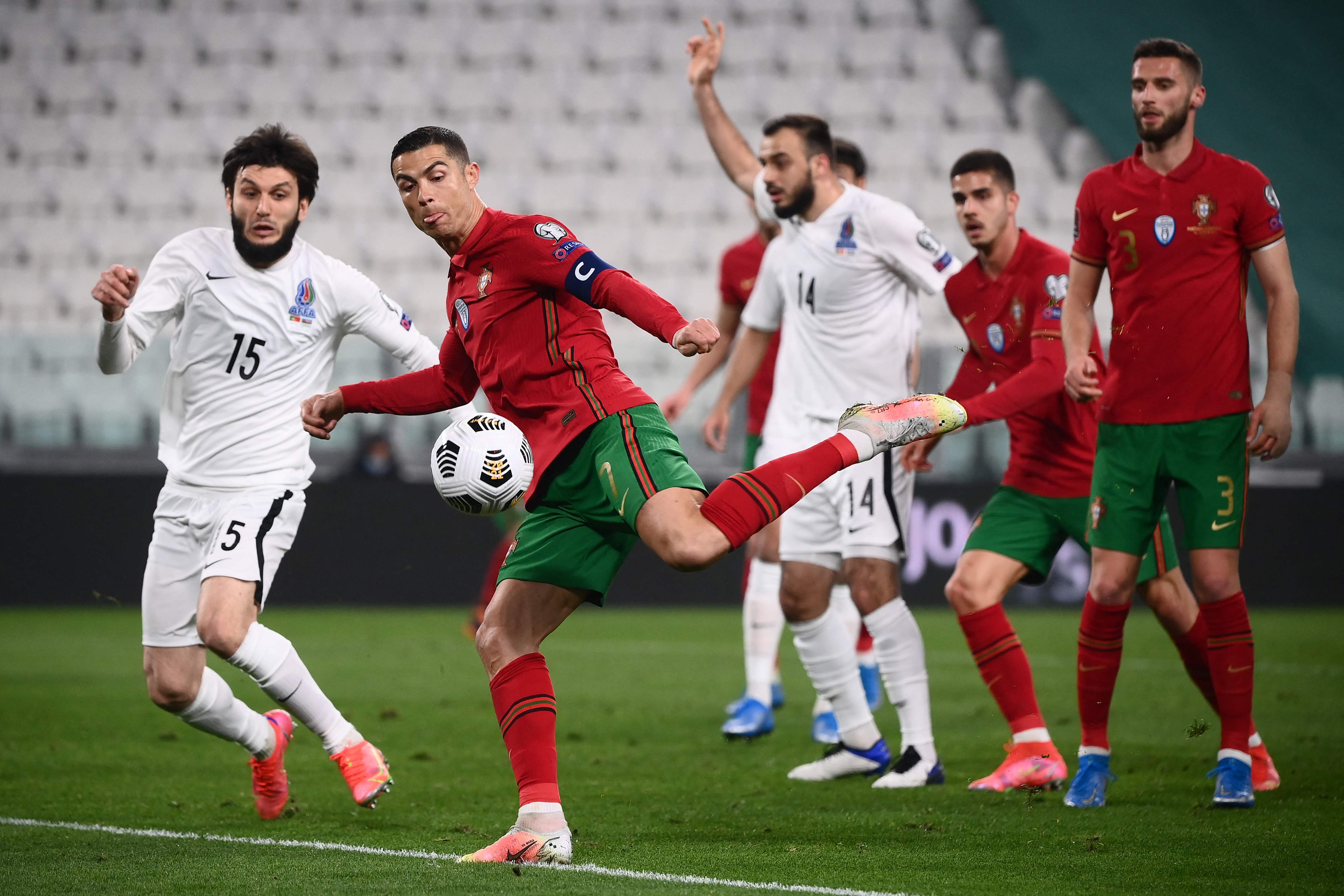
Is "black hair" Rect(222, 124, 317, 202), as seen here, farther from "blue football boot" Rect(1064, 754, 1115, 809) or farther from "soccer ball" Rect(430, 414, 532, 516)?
"blue football boot" Rect(1064, 754, 1115, 809)

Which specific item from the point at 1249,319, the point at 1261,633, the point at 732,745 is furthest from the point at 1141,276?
the point at 1249,319

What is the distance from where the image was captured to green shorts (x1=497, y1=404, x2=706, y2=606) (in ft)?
13.6

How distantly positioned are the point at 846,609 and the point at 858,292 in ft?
6.82

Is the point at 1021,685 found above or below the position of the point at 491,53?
below

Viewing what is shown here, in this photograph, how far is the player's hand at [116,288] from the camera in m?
4.75

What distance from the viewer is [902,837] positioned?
4551mm

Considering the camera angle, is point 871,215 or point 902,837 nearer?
point 902,837

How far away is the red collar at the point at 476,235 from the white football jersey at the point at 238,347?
105 cm

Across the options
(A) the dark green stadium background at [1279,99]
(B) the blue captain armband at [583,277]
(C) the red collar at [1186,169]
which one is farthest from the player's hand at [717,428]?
(A) the dark green stadium background at [1279,99]

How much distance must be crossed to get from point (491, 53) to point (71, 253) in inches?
225

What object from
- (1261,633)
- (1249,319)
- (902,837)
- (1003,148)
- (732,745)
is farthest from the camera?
(1003,148)

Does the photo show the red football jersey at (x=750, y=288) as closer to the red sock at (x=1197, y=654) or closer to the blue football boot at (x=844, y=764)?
the blue football boot at (x=844, y=764)

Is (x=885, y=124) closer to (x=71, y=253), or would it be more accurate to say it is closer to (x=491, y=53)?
(x=491, y=53)

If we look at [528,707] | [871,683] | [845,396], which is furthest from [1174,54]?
[871,683]
